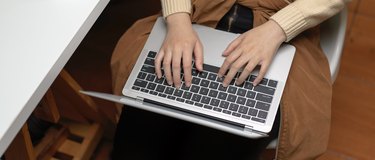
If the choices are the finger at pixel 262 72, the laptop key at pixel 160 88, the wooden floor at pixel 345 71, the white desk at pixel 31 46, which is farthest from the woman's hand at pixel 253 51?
the wooden floor at pixel 345 71

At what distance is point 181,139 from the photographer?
3.06 feet

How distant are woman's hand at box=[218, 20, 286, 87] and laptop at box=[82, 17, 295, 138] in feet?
0.06

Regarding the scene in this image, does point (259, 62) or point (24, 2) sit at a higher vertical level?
point (24, 2)

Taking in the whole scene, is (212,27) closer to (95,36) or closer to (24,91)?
(24,91)

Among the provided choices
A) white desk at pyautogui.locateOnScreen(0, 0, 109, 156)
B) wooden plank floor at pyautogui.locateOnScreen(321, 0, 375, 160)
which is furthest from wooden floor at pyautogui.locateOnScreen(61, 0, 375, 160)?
white desk at pyautogui.locateOnScreen(0, 0, 109, 156)

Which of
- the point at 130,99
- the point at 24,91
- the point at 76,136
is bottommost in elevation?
the point at 76,136

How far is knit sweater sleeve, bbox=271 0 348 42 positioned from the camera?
2.73ft

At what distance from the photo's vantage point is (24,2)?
2.35 ft

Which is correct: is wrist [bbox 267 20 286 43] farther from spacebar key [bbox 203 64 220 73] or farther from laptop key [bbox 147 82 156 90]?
laptop key [bbox 147 82 156 90]

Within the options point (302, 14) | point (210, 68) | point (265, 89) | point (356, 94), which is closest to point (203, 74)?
point (210, 68)

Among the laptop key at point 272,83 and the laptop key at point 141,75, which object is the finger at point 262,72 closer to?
the laptop key at point 272,83

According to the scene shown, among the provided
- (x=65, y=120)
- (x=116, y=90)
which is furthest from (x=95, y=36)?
(x=116, y=90)

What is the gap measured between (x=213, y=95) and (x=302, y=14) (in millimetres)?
237

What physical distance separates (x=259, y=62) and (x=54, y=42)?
37 centimetres
